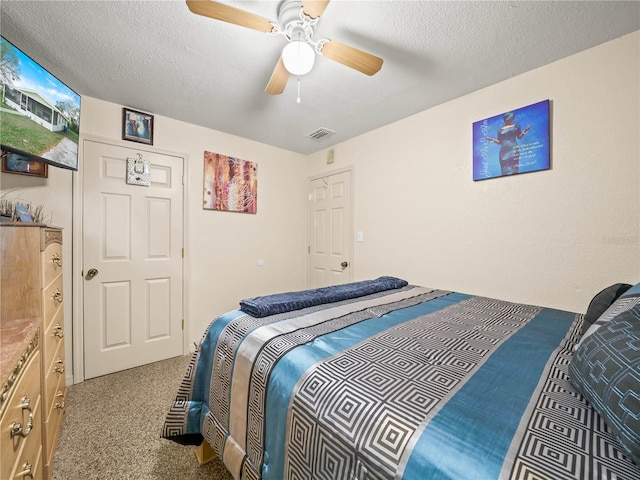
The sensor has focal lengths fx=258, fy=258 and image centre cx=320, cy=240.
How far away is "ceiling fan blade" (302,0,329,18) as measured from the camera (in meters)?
1.12

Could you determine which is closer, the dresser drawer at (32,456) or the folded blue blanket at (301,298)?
the dresser drawer at (32,456)

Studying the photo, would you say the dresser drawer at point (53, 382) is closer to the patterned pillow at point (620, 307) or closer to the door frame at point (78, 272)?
the door frame at point (78, 272)

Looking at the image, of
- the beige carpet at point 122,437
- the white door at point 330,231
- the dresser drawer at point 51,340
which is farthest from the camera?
the white door at point 330,231

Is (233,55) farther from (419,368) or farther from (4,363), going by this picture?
(419,368)

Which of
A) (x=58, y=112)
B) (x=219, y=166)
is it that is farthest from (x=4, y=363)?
(x=219, y=166)

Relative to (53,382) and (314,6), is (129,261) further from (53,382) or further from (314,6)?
(314,6)

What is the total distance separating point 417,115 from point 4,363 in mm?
3012

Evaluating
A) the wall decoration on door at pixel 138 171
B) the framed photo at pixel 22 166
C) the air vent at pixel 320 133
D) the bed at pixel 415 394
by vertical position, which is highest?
the air vent at pixel 320 133

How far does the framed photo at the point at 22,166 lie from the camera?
1.82 metres

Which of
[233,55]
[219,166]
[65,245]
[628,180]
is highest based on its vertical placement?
[233,55]

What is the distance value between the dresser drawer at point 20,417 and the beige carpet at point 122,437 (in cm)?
46

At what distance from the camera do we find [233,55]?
169cm

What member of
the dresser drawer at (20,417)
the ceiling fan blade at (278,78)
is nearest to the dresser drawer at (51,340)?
the dresser drawer at (20,417)

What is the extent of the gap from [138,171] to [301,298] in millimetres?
2085
